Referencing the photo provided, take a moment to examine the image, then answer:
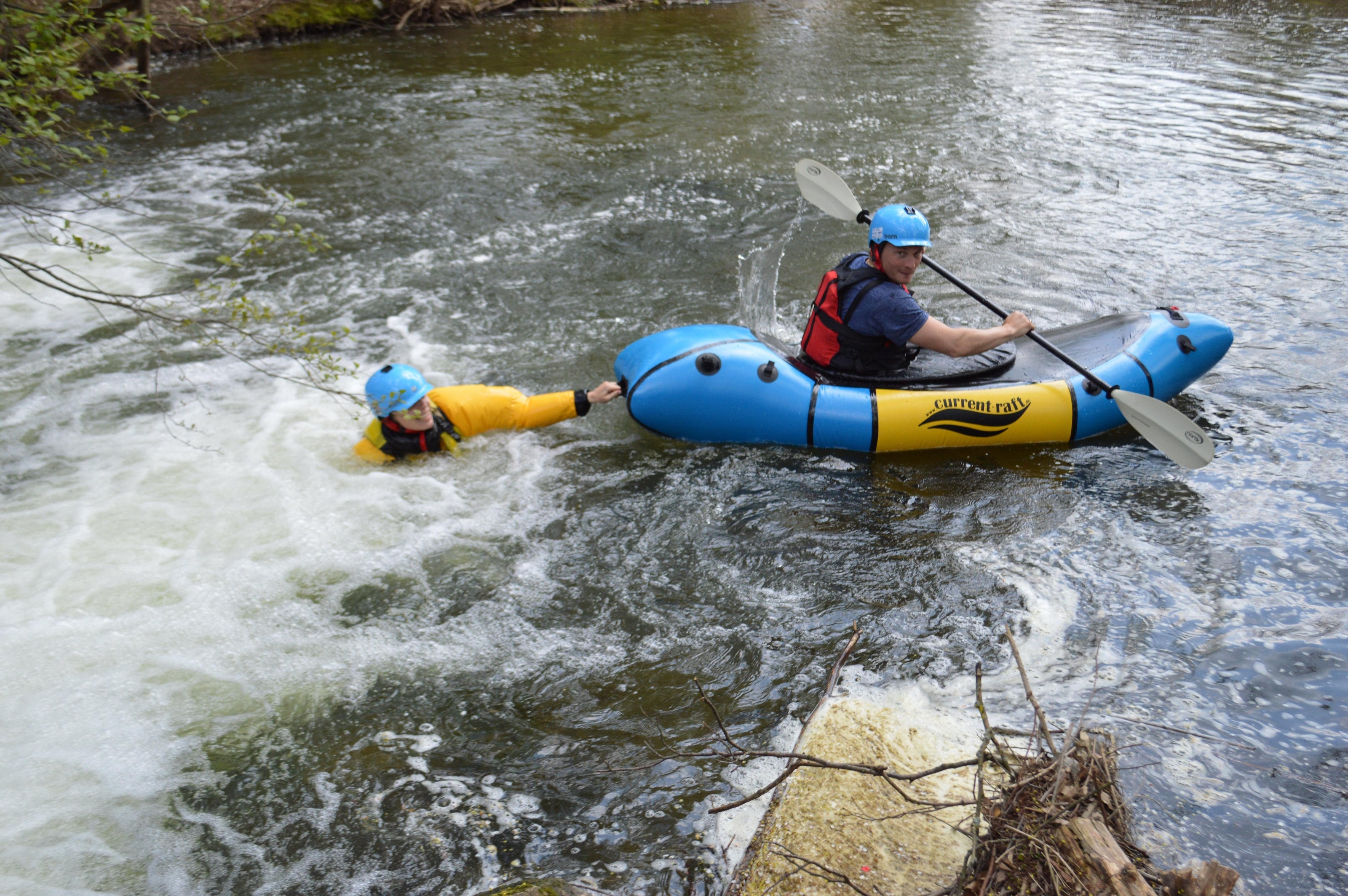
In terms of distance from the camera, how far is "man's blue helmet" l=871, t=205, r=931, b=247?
14.6ft

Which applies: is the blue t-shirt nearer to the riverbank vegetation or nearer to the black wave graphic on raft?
the black wave graphic on raft

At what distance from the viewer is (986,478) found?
4.79 metres

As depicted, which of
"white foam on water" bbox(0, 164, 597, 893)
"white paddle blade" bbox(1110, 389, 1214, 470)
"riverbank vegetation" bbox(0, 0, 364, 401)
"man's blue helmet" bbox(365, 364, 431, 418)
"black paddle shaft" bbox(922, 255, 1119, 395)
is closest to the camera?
"white foam on water" bbox(0, 164, 597, 893)

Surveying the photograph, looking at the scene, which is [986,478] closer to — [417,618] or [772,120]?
[417,618]

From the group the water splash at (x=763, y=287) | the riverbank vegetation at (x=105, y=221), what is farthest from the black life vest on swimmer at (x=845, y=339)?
the riverbank vegetation at (x=105, y=221)

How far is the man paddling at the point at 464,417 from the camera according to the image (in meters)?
4.85

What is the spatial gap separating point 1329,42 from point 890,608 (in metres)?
13.6

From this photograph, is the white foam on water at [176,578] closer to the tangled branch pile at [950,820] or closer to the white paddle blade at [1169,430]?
the tangled branch pile at [950,820]

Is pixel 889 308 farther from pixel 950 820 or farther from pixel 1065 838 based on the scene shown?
pixel 1065 838

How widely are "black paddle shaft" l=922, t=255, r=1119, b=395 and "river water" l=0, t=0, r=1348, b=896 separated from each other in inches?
18.0

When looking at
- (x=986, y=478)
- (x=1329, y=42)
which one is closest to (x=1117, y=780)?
(x=986, y=478)

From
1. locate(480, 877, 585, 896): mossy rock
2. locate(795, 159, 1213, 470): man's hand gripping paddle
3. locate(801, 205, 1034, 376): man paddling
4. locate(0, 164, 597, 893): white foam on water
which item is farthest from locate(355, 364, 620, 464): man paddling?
locate(480, 877, 585, 896): mossy rock

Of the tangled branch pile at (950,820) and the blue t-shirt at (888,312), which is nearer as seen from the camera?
the tangled branch pile at (950,820)

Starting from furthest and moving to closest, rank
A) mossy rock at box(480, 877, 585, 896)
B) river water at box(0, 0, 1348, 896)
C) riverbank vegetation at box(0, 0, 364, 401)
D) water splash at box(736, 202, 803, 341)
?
water splash at box(736, 202, 803, 341) → riverbank vegetation at box(0, 0, 364, 401) → river water at box(0, 0, 1348, 896) → mossy rock at box(480, 877, 585, 896)
